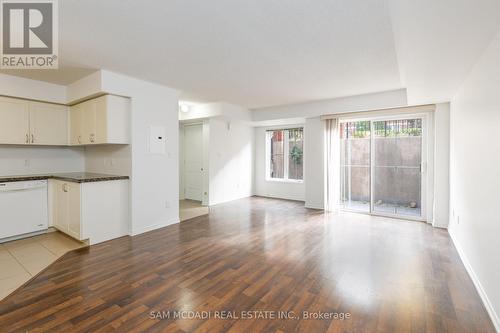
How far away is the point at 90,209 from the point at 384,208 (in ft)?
17.8

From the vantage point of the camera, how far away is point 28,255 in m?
3.07

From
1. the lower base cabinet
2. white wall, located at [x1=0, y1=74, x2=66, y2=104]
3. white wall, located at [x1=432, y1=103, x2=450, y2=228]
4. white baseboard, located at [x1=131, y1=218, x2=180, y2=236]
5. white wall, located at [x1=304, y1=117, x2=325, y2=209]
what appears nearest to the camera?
the lower base cabinet

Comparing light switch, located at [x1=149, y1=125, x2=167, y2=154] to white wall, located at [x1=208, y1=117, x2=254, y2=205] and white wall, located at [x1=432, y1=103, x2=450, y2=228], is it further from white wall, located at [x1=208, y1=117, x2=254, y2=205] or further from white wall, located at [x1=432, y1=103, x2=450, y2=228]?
white wall, located at [x1=432, y1=103, x2=450, y2=228]

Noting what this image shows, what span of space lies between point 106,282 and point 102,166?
255cm

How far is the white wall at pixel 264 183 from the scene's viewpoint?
690cm

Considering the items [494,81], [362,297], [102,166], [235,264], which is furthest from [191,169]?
[494,81]

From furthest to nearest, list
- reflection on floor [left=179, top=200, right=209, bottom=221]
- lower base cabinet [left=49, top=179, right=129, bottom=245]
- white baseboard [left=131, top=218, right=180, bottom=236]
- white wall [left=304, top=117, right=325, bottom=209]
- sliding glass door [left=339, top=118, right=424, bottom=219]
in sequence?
white wall [left=304, top=117, right=325, bottom=209] → reflection on floor [left=179, top=200, right=209, bottom=221] → sliding glass door [left=339, top=118, right=424, bottom=219] → white baseboard [left=131, top=218, right=180, bottom=236] → lower base cabinet [left=49, top=179, right=129, bottom=245]

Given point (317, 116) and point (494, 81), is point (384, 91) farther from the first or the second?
point (494, 81)

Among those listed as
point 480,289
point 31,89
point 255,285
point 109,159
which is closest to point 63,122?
point 31,89

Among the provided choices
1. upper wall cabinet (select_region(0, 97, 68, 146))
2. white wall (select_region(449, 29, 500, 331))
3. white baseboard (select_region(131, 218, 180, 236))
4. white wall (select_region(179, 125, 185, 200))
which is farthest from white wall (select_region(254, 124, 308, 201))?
upper wall cabinet (select_region(0, 97, 68, 146))

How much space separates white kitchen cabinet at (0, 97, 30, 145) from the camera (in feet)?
11.9

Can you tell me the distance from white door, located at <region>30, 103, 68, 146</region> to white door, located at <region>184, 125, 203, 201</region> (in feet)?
9.81

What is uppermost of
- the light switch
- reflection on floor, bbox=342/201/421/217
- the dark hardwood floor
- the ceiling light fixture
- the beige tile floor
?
the ceiling light fixture

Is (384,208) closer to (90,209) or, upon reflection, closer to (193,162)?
(193,162)
